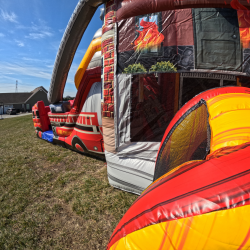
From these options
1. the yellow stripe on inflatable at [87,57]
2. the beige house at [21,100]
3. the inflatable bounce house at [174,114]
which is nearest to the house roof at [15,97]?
the beige house at [21,100]

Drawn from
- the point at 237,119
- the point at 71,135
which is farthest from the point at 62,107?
the point at 237,119

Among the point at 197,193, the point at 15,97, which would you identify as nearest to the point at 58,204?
the point at 197,193

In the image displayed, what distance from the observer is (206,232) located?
460 millimetres

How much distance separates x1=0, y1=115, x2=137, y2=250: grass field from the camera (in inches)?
63.3

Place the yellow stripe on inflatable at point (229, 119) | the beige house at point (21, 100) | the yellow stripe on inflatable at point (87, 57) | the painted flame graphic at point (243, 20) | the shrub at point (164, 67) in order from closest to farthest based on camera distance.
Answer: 1. the yellow stripe on inflatable at point (229, 119)
2. the painted flame graphic at point (243, 20)
3. the shrub at point (164, 67)
4. the yellow stripe on inflatable at point (87, 57)
5. the beige house at point (21, 100)

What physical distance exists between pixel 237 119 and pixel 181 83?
3.61 feet

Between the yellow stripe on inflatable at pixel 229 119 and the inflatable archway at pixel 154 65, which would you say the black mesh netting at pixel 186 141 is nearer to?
the inflatable archway at pixel 154 65

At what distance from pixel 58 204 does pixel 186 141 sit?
1.84 m

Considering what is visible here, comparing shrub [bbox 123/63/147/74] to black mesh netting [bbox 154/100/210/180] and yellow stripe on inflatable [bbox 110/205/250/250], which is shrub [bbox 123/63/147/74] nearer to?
black mesh netting [bbox 154/100/210/180]

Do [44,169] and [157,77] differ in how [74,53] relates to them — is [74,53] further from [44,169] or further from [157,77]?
[44,169]

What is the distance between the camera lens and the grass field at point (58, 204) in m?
1.61

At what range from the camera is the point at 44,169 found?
3.21 m

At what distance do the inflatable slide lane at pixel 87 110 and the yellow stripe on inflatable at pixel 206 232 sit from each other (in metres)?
2.52

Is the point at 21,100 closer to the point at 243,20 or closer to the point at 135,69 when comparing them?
the point at 135,69
